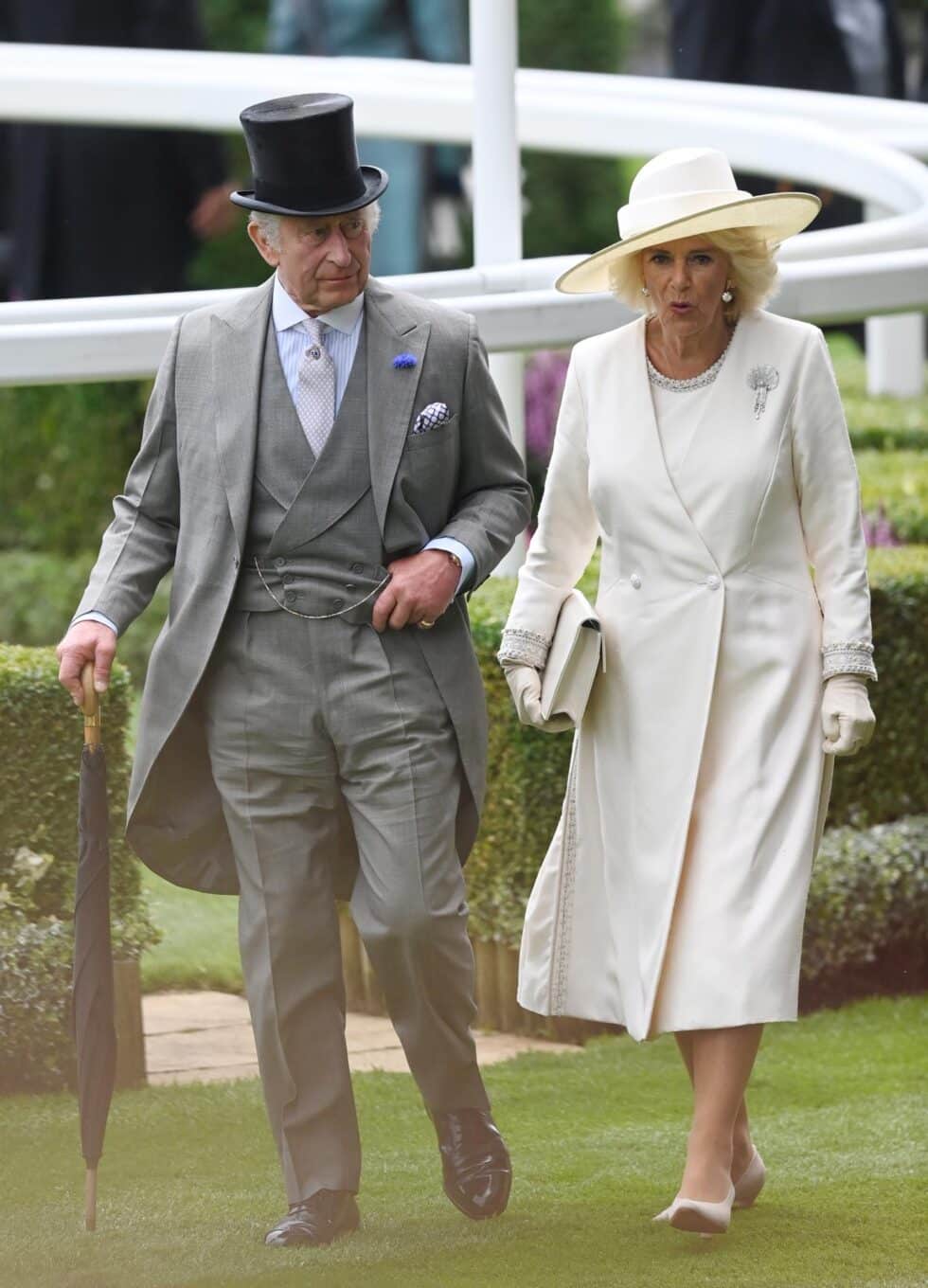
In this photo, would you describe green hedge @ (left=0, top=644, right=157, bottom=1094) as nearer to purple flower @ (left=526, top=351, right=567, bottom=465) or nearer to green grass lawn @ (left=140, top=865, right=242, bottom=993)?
green grass lawn @ (left=140, top=865, right=242, bottom=993)

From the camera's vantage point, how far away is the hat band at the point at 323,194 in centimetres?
Answer: 450

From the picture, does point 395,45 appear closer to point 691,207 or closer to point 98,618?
point 691,207

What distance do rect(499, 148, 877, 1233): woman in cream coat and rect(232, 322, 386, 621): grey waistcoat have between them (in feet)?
1.33

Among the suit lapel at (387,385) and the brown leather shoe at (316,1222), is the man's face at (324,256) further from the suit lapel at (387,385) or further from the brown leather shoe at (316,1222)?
the brown leather shoe at (316,1222)

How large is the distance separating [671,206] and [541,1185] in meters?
1.78

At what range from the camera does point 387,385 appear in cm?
464

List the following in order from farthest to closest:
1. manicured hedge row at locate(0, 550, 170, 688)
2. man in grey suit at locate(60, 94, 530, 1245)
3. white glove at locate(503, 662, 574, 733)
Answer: manicured hedge row at locate(0, 550, 170, 688) < white glove at locate(503, 662, 574, 733) < man in grey suit at locate(60, 94, 530, 1245)

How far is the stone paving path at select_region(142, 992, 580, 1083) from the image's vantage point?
19.8 feet

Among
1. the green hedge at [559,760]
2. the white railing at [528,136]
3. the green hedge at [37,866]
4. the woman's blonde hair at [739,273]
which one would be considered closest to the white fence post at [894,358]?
the white railing at [528,136]

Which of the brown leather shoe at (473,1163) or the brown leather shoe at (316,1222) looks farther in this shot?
the brown leather shoe at (473,1163)

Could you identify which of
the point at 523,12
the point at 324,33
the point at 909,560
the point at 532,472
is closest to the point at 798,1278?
the point at 909,560

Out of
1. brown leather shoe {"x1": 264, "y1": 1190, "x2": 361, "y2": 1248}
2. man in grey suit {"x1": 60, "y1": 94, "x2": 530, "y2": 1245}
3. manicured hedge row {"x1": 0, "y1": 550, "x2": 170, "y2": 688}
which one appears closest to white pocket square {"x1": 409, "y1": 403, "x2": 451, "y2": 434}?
man in grey suit {"x1": 60, "y1": 94, "x2": 530, "y2": 1245}

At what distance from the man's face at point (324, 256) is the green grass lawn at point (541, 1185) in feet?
5.20

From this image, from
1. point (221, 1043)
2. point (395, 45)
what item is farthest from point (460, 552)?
point (395, 45)
